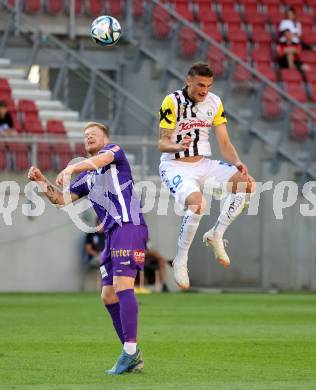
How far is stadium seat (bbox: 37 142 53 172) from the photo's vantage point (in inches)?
904

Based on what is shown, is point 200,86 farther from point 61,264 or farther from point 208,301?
point 61,264

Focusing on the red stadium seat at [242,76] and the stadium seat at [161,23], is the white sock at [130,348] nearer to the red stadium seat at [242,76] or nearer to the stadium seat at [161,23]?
the red stadium seat at [242,76]

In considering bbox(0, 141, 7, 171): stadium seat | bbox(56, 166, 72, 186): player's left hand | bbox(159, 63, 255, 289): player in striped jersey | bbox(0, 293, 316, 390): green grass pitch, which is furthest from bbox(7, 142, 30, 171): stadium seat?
bbox(56, 166, 72, 186): player's left hand

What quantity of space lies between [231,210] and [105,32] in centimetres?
224

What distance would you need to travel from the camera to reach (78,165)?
950cm

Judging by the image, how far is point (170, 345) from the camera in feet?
41.9

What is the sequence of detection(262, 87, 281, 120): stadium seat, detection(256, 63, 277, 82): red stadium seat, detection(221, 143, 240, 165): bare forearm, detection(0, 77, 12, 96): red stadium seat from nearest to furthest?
detection(221, 143, 240, 165): bare forearm, detection(0, 77, 12, 96): red stadium seat, detection(262, 87, 281, 120): stadium seat, detection(256, 63, 277, 82): red stadium seat

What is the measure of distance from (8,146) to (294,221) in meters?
6.57

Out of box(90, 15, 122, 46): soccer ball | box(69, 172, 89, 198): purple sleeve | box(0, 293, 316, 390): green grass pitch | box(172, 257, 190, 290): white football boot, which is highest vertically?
box(90, 15, 122, 46): soccer ball

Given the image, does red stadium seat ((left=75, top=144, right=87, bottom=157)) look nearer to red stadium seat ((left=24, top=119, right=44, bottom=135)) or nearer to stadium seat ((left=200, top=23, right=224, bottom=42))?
red stadium seat ((left=24, top=119, right=44, bottom=135))

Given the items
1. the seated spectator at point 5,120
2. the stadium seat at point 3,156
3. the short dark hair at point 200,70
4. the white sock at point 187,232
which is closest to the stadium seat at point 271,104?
the seated spectator at point 5,120

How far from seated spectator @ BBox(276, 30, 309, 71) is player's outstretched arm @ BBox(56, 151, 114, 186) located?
18.3m

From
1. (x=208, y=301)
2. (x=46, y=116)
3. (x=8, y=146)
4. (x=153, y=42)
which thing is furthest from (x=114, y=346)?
(x=153, y=42)

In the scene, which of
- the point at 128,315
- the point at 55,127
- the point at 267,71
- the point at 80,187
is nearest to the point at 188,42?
the point at 267,71
